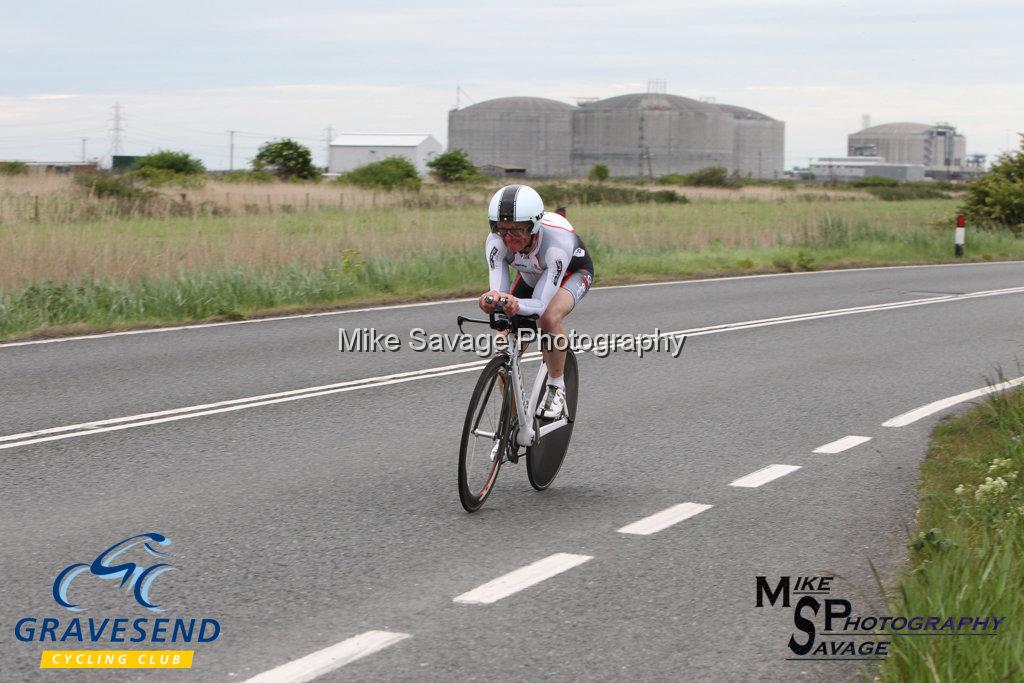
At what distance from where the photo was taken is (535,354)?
1229 cm

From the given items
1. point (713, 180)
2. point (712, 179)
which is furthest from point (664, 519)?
point (712, 179)

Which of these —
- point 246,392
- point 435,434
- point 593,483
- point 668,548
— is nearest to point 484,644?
point 668,548

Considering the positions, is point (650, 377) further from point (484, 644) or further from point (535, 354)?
point (484, 644)

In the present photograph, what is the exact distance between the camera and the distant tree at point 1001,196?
3509cm

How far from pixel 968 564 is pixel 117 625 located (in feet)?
11.0

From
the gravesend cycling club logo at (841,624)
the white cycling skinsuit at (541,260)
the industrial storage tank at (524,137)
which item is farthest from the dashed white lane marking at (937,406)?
the industrial storage tank at (524,137)

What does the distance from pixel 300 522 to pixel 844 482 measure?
11.0 feet

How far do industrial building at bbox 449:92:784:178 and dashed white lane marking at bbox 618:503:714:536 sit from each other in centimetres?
13829

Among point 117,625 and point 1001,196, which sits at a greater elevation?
point 1001,196

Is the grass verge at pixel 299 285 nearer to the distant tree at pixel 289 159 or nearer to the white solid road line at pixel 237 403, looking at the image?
the white solid road line at pixel 237 403

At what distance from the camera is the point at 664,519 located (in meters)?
6.41

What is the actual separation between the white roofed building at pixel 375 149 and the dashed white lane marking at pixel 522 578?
120m

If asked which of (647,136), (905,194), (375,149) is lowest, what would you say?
(905,194)

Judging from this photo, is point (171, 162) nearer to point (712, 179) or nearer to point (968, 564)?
point (712, 179)
